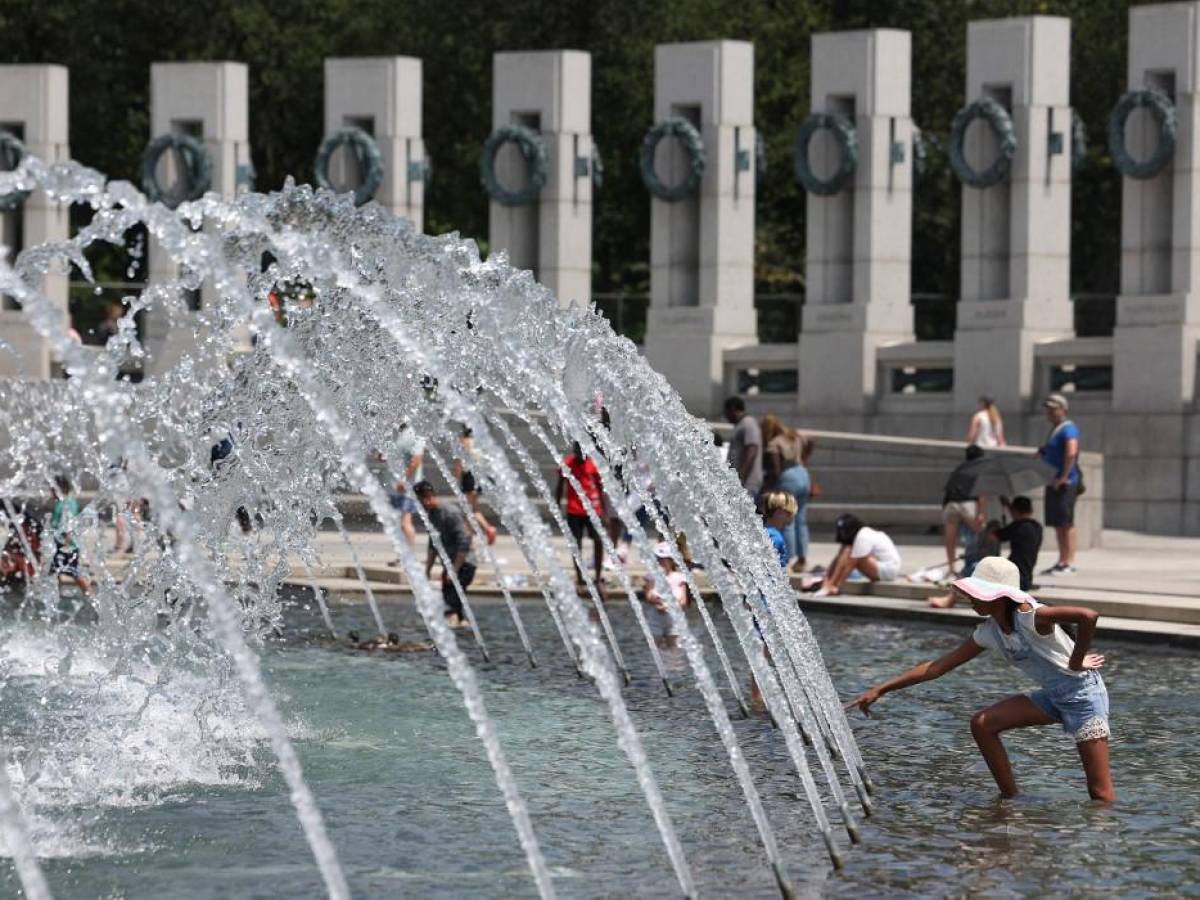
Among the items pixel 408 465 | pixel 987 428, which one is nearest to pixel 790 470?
pixel 408 465

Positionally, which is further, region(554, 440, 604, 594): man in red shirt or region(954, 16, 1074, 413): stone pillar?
region(954, 16, 1074, 413): stone pillar

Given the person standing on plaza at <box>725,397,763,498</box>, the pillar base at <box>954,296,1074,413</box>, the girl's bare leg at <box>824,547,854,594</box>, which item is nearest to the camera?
the girl's bare leg at <box>824,547,854,594</box>

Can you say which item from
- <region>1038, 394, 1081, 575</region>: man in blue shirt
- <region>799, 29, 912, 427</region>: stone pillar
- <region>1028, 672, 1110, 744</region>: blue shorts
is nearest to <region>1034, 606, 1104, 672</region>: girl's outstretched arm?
<region>1028, 672, 1110, 744</region>: blue shorts

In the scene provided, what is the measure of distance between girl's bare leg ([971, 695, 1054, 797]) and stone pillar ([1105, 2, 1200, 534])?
18440mm

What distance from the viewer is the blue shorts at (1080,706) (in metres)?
11.7

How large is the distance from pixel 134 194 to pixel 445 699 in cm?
661

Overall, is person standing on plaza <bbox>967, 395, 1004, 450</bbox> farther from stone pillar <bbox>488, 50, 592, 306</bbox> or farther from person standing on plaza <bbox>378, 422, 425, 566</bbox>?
stone pillar <bbox>488, 50, 592, 306</bbox>

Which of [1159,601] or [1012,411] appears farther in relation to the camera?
[1012,411]

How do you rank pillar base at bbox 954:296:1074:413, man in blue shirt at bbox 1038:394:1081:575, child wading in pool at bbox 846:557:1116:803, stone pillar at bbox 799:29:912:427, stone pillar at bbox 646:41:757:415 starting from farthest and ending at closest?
stone pillar at bbox 646:41:757:415
stone pillar at bbox 799:29:912:427
pillar base at bbox 954:296:1074:413
man in blue shirt at bbox 1038:394:1081:575
child wading in pool at bbox 846:557:1116:803

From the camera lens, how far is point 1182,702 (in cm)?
1555

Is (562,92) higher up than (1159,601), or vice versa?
(562,92)

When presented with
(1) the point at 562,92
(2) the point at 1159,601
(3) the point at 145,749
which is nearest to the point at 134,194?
(3) the point at 145,749

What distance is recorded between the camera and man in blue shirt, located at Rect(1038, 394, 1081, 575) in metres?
23.2

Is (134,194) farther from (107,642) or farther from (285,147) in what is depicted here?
(285,147)
